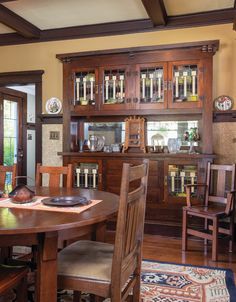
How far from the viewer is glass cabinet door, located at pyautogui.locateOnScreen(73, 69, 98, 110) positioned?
12.8ft

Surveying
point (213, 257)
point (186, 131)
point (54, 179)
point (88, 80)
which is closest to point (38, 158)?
point (88, 80)

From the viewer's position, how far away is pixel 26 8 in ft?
11.8

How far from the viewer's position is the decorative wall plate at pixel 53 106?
4.34 metres

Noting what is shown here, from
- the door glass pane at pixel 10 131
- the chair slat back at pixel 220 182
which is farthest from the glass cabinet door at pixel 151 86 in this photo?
the door glass pane at pixel 10 131

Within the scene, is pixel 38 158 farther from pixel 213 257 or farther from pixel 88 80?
pixel 213 257

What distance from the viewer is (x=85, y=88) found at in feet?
13.0

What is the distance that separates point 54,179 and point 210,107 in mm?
1913

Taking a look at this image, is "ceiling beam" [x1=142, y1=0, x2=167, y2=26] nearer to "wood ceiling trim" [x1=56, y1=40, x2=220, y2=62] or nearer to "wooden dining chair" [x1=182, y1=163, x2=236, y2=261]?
"wood ceiling trim" [x1=56, y1=40, x2=220, y2=62]

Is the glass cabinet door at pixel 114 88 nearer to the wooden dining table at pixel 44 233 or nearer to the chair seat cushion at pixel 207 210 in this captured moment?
the chair seat cushion at pixel 207 210

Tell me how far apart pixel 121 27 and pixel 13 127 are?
3.28m

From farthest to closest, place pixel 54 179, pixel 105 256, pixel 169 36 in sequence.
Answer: pixel 169 36 → pixel 54 179 → pixel 105 256

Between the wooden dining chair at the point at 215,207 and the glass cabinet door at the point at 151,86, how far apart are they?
0.97 m

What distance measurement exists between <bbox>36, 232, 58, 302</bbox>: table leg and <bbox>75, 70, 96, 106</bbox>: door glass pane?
8.65 ft

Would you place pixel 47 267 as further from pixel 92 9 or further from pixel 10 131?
pixel 10 131
